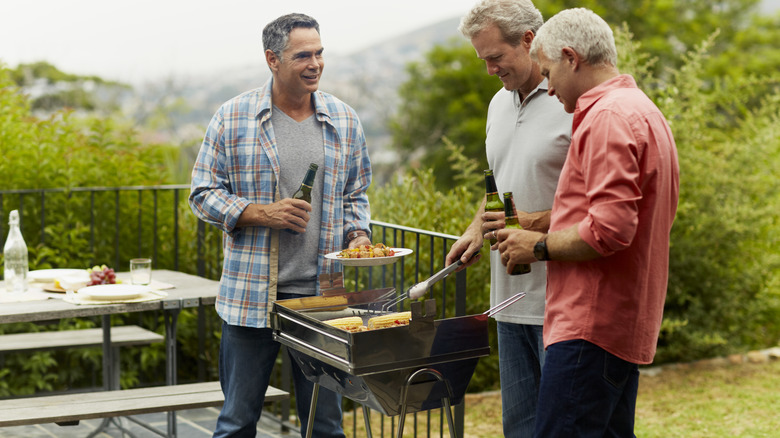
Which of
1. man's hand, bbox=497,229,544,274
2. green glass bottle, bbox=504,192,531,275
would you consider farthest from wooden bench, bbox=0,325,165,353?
man's hand, bbox=497,229,544,274

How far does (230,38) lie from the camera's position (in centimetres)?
3784

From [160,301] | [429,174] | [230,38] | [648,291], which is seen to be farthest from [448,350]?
[230,38]

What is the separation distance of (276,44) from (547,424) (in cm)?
172

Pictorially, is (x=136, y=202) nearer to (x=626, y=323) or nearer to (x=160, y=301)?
(x=160, y=301)

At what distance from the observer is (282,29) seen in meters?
3.06

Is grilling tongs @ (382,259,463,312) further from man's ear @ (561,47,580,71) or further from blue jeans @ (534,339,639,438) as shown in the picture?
man's ear @ (561,47,580,71)

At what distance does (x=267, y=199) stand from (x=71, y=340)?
2242mm

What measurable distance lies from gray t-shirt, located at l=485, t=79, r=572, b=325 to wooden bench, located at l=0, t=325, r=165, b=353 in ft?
8.78

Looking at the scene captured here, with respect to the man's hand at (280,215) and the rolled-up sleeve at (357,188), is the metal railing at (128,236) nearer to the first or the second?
the rolled-up sleeve at (357,188)

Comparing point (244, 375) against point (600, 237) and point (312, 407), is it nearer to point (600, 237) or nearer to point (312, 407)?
point (312, 407)

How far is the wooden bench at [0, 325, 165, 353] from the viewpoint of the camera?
4535 mm

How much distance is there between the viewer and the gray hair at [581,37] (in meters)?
2.16

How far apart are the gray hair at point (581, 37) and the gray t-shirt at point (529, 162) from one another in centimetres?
46

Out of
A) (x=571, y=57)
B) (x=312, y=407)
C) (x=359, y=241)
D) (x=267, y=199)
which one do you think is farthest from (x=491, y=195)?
(x=312, y=407)
